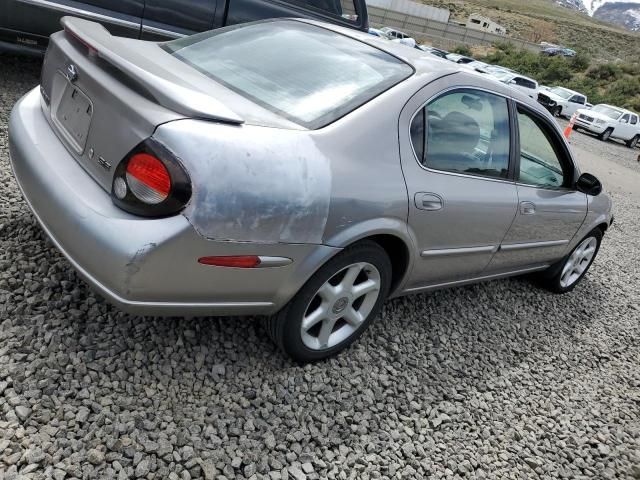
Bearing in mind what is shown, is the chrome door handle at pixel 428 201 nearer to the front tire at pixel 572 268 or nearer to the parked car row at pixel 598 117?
the front tire at pixel 572 268

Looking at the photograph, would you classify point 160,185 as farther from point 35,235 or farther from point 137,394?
point 35,235

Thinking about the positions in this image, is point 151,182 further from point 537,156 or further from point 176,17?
point 176,17

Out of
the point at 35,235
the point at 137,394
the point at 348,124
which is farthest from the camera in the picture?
the point at 35,235

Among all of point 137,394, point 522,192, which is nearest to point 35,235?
point 137,394

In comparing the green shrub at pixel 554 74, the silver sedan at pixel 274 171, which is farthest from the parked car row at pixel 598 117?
the silver sedan at pixel 274 171

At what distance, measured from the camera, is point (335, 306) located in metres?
2.50

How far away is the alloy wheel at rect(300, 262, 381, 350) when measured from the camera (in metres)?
2.44

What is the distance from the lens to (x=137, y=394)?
2121mm

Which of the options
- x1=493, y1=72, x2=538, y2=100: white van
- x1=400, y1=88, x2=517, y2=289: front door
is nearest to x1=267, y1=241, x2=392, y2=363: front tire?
x1=400, y1=88, x2=517, y2=289: front door

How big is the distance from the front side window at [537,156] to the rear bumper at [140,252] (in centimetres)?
A: 176

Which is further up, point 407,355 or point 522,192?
point 522,192

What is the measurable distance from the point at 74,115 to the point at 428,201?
1657 mm

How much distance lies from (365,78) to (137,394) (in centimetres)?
177

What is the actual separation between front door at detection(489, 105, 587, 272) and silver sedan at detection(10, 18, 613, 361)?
1.4 inches
